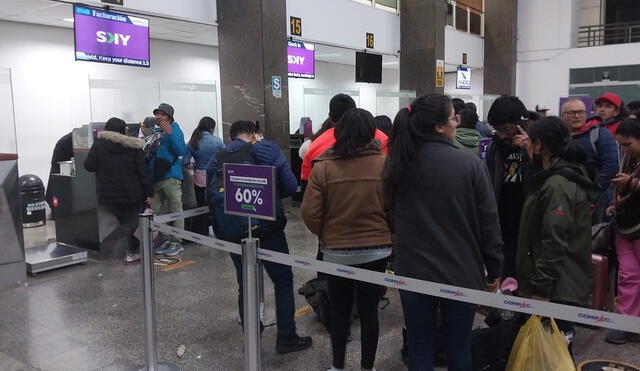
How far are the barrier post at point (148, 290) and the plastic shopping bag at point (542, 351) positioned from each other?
1883 mm

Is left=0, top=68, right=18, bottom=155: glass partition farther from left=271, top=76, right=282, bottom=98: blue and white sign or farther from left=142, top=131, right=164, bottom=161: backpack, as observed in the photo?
left=271, top=76, right=282, bottom=98: blue and white sign

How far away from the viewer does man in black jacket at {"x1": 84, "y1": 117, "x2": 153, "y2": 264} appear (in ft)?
17.0

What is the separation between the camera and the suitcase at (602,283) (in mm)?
3404

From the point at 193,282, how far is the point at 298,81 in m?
9.45

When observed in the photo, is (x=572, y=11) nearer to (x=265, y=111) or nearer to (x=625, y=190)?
(x=265, y=111)

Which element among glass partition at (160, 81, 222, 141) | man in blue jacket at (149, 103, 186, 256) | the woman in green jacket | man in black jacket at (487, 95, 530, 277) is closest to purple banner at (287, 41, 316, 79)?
glass partition at (160, 81, 222, 141)

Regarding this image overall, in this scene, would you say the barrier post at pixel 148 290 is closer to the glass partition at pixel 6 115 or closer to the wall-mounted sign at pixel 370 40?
the glass partition at pixel 6 115

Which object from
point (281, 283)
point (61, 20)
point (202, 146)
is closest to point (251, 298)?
point (281, 283)

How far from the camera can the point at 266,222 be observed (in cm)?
311

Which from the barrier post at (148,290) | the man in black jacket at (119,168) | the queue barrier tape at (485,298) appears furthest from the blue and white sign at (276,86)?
the queue barrier tape at (485,298)

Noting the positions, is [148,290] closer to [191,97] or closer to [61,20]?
[191,97]

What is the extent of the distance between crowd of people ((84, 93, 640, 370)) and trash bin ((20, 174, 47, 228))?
212 inches

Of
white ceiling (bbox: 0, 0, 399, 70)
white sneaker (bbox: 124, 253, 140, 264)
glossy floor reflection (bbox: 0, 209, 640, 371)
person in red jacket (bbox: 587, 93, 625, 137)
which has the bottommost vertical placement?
glossy floor reflection (bbox: 0, 209, 640, 371)

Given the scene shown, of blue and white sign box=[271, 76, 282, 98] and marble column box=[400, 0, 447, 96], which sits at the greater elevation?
marble column box=[400, 0, 447, 96]
